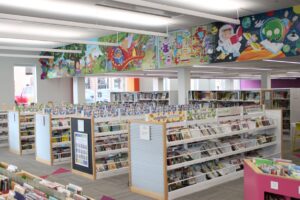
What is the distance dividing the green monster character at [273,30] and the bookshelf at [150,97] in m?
6.32

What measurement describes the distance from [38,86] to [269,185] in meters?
13.2

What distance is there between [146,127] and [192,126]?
3.75ft

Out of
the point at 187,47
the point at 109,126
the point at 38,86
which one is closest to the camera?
the point at 109,126

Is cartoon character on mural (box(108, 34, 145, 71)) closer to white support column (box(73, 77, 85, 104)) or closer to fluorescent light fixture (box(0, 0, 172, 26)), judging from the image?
fluorescent light fixture (box(0, 0, 172, 26))

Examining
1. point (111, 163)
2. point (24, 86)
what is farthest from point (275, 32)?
point (24, 86)

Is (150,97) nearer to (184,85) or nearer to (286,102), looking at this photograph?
(184,85)

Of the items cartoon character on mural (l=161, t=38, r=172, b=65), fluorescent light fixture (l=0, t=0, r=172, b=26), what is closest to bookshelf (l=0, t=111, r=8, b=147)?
fluorescent light fixture (l=0, t=0, r=172, b=26)

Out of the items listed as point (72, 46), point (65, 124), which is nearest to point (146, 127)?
point (65, 124)

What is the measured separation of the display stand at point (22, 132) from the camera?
33.1 ft

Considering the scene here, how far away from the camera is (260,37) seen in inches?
307

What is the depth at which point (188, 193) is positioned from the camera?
593cm

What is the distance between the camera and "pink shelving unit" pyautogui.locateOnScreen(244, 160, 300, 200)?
12.4ft

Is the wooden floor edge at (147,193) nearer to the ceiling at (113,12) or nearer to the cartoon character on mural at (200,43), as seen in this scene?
the ceiling at (113,12)

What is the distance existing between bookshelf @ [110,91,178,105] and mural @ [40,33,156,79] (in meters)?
2.89
